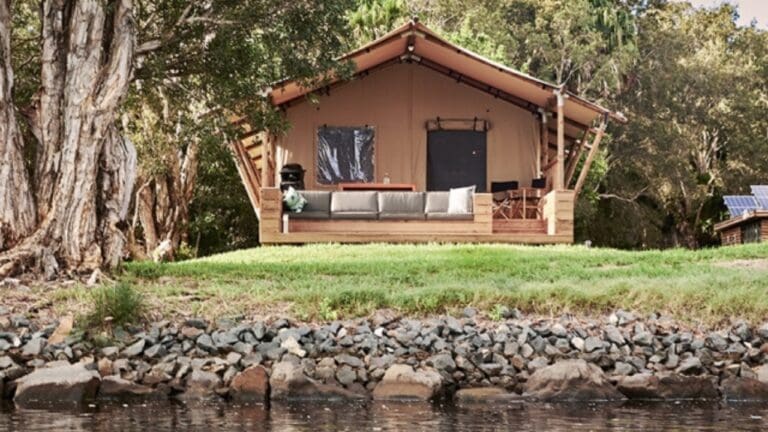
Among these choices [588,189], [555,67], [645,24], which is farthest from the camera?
[645,24]

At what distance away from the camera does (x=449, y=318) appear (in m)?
9.52

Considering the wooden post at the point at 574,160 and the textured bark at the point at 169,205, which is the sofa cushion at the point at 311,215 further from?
the wooden post at the point at 574,160

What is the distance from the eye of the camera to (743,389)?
8.73 meters

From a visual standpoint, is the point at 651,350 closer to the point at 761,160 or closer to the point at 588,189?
the point at 588,189

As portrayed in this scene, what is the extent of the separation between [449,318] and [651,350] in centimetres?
182

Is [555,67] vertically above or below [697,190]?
above

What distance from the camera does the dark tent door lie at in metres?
20.5

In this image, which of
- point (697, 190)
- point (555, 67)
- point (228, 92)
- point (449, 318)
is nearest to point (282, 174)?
point (228, 92)

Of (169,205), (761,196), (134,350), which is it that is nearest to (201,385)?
(134,350)

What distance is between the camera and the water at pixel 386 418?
6.96 metres

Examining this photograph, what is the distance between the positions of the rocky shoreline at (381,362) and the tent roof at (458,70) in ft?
29.9

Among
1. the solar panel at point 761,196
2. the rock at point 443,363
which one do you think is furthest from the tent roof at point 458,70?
the rock at point 443,363

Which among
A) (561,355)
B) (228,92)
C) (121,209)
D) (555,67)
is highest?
(555,67)

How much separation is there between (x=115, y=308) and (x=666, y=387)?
4806mm
